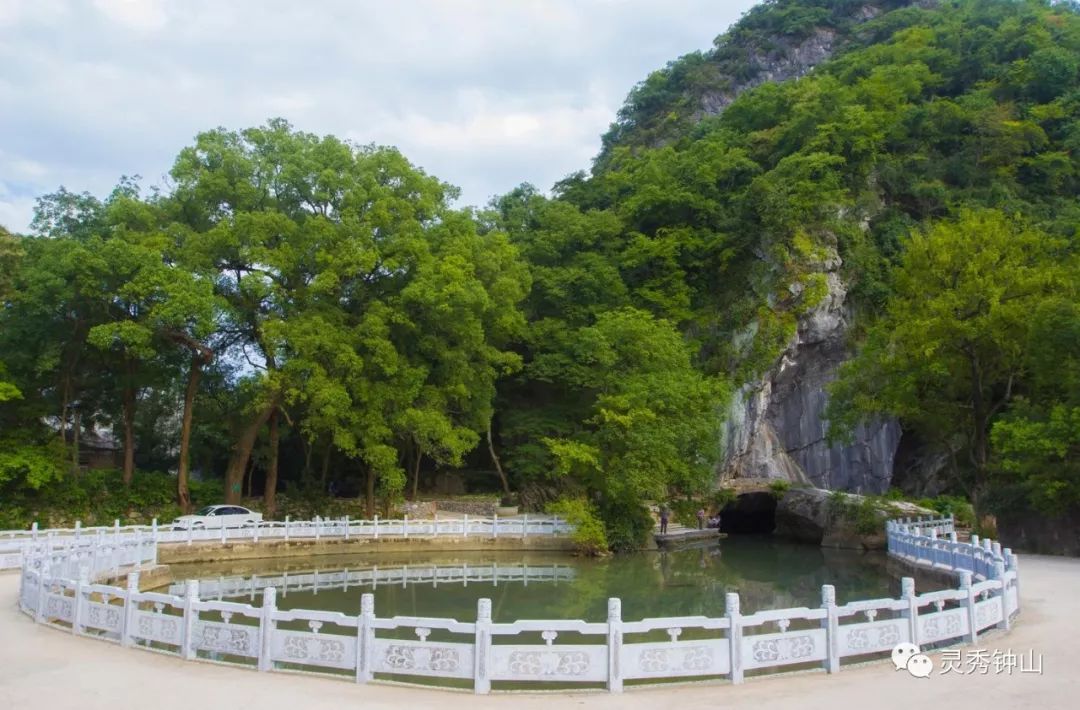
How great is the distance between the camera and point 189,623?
8.60m

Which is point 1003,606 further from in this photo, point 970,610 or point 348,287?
point 348,287

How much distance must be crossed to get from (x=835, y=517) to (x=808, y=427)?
512cm

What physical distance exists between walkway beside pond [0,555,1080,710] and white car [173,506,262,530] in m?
14.5

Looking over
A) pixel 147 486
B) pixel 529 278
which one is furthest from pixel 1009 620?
pixel 147 486

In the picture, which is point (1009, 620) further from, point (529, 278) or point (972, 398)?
point (529, 278)

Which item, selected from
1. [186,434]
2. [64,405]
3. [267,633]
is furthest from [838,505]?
[64,405]

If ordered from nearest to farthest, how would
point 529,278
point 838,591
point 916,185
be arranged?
1. point 838,591
2. point 529,278
3. point 916,185

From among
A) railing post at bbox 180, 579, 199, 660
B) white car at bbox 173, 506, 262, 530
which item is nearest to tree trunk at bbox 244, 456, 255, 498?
white car at bbox 173, 506, 262, 530

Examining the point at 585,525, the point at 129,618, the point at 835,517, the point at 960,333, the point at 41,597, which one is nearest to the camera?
the point at 129,618

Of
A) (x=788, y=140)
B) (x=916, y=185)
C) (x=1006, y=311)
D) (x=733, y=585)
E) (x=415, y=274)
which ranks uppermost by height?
(x=788, y=140)

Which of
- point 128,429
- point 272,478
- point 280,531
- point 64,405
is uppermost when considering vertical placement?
point 64,405

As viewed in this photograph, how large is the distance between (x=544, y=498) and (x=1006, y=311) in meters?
17.1

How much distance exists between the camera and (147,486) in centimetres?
2623

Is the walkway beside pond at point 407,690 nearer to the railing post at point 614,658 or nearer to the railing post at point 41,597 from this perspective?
the railing post at point 614,658
